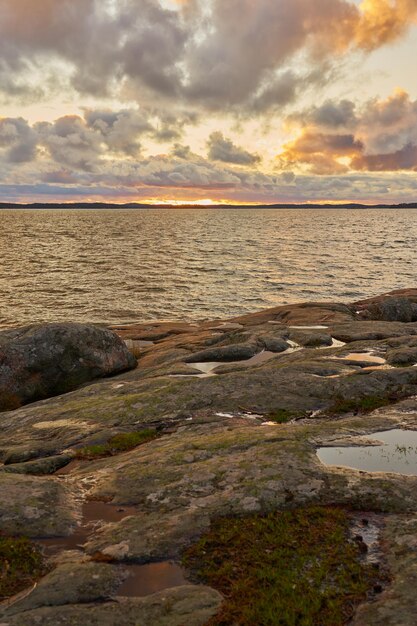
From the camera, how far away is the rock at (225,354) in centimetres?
2067

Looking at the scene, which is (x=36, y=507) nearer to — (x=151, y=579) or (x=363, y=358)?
(x=151, y=579)

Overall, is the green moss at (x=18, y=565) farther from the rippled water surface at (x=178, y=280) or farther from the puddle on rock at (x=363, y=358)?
the rippled water surface at (x=178, y=280)

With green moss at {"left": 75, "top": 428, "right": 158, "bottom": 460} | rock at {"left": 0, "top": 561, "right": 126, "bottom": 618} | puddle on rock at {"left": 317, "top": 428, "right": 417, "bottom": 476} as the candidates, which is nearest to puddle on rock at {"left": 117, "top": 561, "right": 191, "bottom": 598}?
rock at {"left": 0, "top": 561, "right": 126, "bottom": 618}

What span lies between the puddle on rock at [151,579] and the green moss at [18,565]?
1367 millimetres

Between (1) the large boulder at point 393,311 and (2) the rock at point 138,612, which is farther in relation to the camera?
(1) the large boulder at point 393,311

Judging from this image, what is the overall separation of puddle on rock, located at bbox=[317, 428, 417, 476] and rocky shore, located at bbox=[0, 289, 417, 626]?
10.2 inches

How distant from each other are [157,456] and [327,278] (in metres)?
59.5

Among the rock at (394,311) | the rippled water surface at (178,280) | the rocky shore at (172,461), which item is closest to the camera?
the rocky shore at (172,461)

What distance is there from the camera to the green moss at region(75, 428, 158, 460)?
38.7 feet

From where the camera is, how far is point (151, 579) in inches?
274

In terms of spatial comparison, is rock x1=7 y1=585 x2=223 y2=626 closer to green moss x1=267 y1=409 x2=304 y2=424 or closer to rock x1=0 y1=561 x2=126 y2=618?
rock x1=0 y1=561 x2=126 y2=618

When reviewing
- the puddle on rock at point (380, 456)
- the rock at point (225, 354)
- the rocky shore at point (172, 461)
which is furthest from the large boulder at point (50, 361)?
the puddle on rock at point (380, 456)

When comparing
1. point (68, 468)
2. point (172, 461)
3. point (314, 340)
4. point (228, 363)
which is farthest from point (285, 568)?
point (314, 340)

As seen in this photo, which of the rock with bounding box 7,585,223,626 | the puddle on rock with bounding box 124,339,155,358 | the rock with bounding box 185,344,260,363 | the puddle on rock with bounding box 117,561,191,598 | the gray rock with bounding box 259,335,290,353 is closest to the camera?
the rock with bounding box 7,585,223,626
